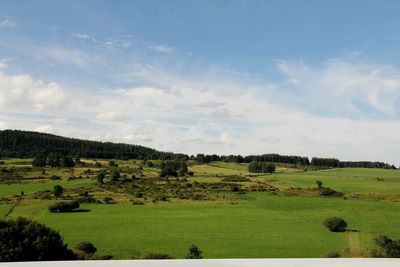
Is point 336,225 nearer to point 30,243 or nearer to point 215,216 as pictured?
point 215,216

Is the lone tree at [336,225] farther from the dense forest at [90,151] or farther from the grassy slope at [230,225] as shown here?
the dense forest at [90,151]

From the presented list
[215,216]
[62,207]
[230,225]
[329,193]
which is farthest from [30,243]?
[329,193]

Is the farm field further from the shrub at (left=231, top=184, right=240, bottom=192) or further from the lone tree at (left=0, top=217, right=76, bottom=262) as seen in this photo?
the lone tree at (left=0, top=217, right=76, bottom=262)

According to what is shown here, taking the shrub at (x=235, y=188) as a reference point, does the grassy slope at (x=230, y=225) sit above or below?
below

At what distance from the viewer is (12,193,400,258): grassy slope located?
109 feet

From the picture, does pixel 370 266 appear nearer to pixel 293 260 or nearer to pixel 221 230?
pixel 293 260

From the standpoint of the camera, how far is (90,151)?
515 feet

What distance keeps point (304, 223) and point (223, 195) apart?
22222 millimetres

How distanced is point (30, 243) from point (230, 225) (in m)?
27.9

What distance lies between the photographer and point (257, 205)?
55594mm

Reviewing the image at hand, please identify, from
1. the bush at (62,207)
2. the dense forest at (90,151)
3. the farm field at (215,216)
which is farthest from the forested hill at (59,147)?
the bush at (62,207)

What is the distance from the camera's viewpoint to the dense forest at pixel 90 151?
150125 millimetres

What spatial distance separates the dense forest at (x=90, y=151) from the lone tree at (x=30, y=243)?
122713 millimetres

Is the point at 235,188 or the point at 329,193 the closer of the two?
the point at 329,193
